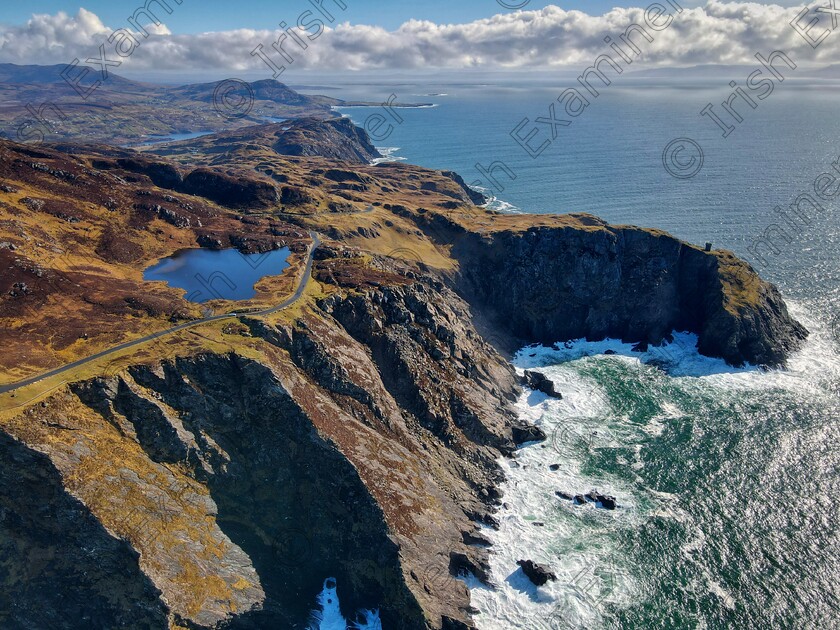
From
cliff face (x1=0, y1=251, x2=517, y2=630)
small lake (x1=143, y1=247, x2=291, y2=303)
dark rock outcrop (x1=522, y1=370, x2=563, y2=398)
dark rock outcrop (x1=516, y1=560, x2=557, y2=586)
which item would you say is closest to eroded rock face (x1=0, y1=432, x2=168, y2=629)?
cliff face (x1=0, y1=251, x2=517, y2=630)

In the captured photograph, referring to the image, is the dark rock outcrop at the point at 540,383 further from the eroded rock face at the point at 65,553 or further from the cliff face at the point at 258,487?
the eroded rock face at the point at 65,553

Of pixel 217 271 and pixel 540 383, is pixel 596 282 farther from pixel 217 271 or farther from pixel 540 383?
pixel 217 271

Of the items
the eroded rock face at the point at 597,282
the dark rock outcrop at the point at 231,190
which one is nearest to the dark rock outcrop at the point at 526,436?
the eroded rock face at the point at 597,282

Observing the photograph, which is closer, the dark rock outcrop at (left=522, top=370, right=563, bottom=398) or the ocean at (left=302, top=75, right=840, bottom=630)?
the ocean at (left=302, top=75, right=840, bottom=630)

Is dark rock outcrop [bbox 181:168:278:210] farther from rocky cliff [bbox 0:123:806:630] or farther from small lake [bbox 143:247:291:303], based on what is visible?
small lake [bbox 143:247:291:303]

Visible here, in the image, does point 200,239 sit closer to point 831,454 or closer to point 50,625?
point 50,625

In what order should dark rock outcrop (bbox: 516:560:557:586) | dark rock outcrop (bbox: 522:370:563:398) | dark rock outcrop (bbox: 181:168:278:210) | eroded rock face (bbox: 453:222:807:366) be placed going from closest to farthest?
dark rock outcrop (bbox: 516:560:557:586) < dark rock outcrop (bbox: 522:370:563:398) < eroded rock face (bbox: 453:222:807:366) < dark rock outcrop (bbox: 181:168:278:210)

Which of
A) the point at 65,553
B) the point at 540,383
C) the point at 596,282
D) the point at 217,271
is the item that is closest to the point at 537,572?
the point at 540,383

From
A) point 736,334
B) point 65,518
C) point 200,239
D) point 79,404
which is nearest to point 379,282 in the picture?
point 200,239
